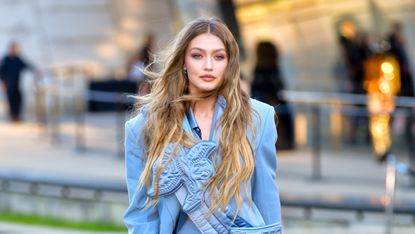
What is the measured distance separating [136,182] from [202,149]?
314mm

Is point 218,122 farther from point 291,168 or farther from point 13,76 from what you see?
point 13,76

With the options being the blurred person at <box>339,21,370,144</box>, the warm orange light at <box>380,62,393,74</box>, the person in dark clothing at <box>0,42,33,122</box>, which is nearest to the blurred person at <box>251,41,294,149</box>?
the blurred person at <box>339,21,370,144</box>

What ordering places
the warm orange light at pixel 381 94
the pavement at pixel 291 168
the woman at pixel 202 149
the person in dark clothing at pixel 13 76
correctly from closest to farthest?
the woman at pixel 202 149, the pavement at pixel 291 168, the warm orange light at pixel 381 94, the person in dark clothing at pixel 13 76

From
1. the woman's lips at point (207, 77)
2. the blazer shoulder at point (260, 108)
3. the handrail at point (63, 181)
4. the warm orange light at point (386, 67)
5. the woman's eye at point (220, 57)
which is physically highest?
the woman's eye at point (220, 57)

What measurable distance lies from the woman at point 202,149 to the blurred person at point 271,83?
12.8 m

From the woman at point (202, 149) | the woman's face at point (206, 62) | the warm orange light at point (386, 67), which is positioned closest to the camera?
the woman at point (202, 149)

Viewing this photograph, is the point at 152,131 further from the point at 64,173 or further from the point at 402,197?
the point at 64,173

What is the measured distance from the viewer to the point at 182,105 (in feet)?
14.8

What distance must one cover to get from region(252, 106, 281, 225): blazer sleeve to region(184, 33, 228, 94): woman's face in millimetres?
240

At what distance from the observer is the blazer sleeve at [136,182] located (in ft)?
14.8

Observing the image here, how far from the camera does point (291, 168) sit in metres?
16.0

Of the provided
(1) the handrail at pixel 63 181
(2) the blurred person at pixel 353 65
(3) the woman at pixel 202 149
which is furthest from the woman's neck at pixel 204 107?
(2) the blurred person at pixel 353 65

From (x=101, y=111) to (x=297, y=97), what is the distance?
7660 mm

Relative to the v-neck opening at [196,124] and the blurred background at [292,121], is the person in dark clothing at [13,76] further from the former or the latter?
the v-neck opening at [196,124]
